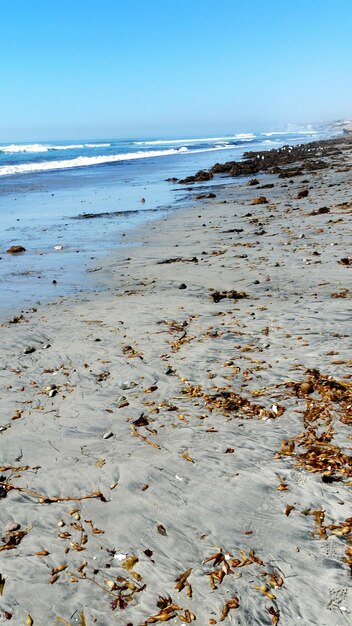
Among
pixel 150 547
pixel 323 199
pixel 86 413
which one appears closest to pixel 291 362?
pixel 86 413

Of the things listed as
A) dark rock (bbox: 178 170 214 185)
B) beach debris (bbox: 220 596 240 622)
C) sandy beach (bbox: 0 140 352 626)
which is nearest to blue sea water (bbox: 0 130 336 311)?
A: dark rock (bbox: 178 170 214 185)

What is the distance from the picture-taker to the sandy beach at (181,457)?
104 inches

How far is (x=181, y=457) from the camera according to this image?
12.4 ft

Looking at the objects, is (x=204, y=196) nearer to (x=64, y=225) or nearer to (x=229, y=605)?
(x=64, y=225)

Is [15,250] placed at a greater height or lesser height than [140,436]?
greater

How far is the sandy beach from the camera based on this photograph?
8.67 feet

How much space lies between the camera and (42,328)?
6812 millimetres

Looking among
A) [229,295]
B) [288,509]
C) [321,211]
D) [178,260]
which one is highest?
[321,211]

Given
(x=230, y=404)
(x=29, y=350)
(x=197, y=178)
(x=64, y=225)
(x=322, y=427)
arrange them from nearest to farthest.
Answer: (x=322, y=427)
(x=230, y=404)
(x=29, y=350)
(x=64, y=225)
(x=197, y=178)

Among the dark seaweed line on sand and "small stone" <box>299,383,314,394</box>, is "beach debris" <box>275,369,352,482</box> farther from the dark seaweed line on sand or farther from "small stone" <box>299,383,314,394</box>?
the dark seaweed line on sand

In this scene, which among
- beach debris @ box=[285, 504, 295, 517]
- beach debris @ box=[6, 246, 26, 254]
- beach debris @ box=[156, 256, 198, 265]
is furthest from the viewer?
beach debris @ box=[6, 246, 26, 254]

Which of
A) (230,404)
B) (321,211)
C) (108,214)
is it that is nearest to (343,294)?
(230,404)

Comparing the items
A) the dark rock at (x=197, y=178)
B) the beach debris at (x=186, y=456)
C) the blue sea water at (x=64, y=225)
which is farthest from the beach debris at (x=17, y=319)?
the dark rock at (x=197, y=178)

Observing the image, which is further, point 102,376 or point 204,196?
point 204,196
